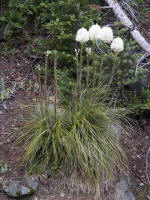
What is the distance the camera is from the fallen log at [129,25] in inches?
231

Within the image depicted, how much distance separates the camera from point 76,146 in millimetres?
3742

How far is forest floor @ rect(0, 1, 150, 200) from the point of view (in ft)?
12.3

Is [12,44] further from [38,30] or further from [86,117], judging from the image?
[86,117]

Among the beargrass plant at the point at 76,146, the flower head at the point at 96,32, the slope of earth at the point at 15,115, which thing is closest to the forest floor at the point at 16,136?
the slope of earth at the point at 15,115

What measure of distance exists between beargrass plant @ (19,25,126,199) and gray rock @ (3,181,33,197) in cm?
26

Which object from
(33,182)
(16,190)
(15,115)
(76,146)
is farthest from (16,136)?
(76,146)

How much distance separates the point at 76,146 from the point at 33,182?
2.53ft

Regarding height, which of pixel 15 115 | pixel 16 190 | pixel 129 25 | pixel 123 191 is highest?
pixel 129 25

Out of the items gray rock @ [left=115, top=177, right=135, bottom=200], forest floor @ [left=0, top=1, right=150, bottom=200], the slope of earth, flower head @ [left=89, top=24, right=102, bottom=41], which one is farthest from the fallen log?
gray rock @ [left=115, top=177, right=135, bottom=200]

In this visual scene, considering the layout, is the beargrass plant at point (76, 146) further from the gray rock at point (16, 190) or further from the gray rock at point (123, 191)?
the gray rock at point (16, 190)

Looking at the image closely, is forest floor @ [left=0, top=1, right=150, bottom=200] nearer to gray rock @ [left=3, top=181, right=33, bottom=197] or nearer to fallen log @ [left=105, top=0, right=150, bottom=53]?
gray rock @ [left=3, top=181, right=33, bottom=197]

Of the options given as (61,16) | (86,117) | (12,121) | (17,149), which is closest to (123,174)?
(86,117)

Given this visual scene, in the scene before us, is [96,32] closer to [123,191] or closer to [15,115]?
[15,115]

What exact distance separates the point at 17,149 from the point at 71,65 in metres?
2.23
